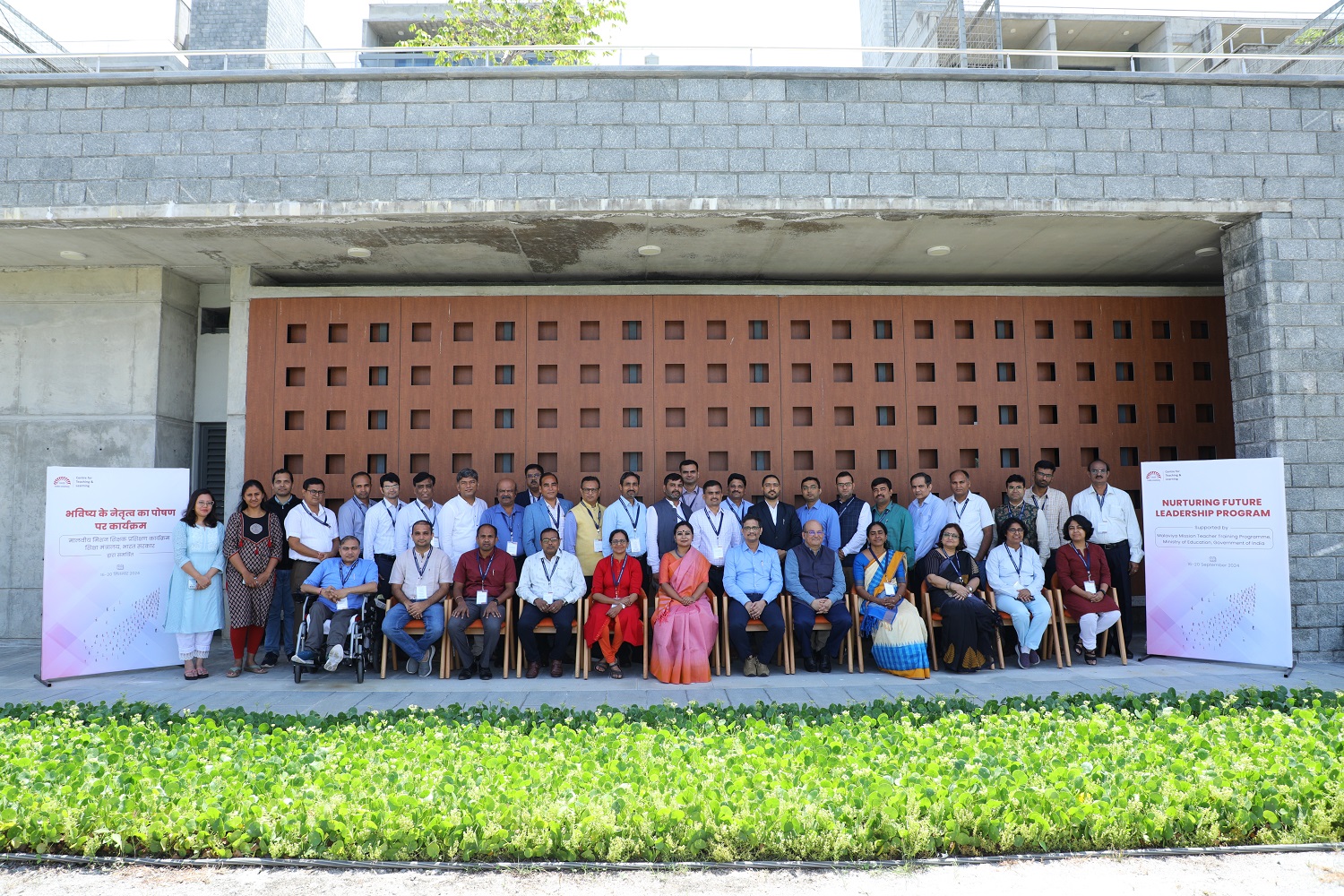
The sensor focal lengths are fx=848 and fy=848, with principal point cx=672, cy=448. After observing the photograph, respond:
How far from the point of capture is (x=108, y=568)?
6512mm

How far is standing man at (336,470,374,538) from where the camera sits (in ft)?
24.2

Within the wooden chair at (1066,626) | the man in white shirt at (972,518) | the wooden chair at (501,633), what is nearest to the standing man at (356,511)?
the wooden chair at (501,633)

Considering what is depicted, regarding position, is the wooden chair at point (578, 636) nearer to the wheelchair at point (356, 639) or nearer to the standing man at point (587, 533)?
the standing man at point (587, 533)

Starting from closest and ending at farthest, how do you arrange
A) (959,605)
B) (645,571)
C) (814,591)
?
(959,605)
(814,591)
(645,571)

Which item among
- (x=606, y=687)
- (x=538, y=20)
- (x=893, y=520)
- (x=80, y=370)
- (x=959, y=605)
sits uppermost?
(x=538, y=20)

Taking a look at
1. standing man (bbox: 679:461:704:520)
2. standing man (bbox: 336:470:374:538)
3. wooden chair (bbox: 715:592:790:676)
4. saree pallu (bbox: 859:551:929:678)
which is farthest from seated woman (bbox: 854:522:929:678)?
standing man (bbox: 336:470:374:538)

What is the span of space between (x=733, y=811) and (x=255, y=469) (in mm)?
6573

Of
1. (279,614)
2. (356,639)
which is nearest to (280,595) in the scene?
(279,614)

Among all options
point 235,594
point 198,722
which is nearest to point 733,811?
point 198,722

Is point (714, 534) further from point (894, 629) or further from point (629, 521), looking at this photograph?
point (894, 629)

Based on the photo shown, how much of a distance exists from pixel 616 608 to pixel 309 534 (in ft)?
8.76

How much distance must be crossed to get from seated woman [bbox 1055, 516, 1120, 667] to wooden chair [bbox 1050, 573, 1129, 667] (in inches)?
1.9

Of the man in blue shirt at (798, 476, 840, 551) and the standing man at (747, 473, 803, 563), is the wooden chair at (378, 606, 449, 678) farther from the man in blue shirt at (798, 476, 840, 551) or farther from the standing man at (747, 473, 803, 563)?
the man in blue shirt at (798, 476, 840, 551)

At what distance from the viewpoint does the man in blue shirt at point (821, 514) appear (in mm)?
7168
